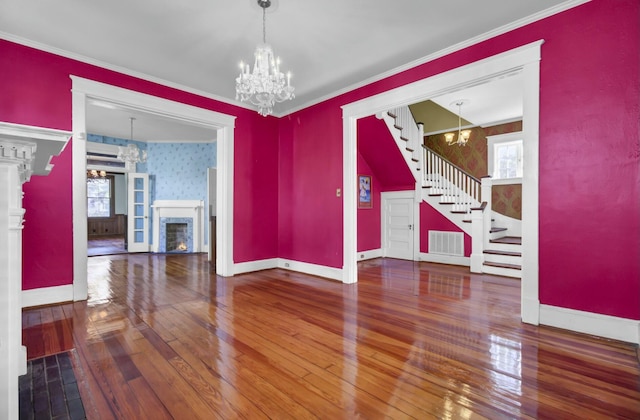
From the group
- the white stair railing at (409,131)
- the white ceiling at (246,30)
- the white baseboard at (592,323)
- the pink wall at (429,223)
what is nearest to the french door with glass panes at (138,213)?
the white ceiling at (246,30)

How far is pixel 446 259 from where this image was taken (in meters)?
6.07

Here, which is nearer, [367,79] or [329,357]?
[329,357]

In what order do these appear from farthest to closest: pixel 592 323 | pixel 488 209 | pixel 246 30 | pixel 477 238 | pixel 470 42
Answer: pixel 488 209 < pixel 477 238 < pixel 470 42 < pixel 246 30 < pixel 592 323

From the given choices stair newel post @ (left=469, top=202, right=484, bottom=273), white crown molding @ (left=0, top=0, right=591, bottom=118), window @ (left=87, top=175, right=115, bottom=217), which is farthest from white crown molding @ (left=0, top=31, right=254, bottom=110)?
window @ (left=87, top=175, right=115, bottom=217)

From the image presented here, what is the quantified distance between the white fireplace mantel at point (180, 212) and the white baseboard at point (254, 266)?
3053mm

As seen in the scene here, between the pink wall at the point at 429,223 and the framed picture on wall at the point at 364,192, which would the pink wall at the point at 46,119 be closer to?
the framed picture on wall at the point at 364,192

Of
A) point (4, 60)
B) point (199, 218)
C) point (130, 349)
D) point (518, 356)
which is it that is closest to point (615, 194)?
point (518, 356)

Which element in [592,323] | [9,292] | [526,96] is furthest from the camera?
[526,96]

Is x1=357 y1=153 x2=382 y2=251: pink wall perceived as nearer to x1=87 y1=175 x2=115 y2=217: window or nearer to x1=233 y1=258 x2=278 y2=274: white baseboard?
x1=233 y1=258 x2=278 y2=274: white baseboard

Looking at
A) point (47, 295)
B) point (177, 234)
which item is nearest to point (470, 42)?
point (47, 295)

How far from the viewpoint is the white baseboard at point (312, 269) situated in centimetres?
478

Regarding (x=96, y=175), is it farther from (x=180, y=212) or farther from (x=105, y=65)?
(x=105, y=65)

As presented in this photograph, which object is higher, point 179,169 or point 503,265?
point 179,169

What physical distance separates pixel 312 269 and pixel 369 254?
198cm
